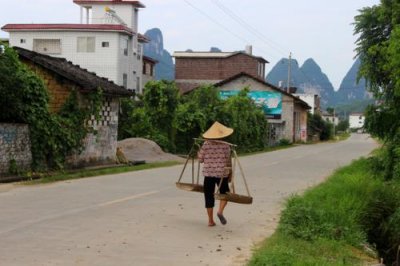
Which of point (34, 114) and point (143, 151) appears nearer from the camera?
point (34, 114)

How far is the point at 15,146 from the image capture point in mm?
19234

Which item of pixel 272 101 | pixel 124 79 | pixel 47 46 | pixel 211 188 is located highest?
pixel 47 46

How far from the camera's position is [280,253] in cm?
793

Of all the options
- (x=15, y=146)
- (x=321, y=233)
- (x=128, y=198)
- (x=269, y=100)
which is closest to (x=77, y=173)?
(x=15, y=146)

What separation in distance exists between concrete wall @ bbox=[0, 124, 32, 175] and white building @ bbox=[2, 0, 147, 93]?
119 feet

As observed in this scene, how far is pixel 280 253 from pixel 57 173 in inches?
561

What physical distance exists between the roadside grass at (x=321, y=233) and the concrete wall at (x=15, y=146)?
362 inches

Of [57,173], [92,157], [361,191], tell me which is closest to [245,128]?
[92,157]

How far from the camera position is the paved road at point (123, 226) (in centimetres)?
815

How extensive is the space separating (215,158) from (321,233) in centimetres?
215

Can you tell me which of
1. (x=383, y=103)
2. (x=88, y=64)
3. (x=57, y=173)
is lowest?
(x=57, y=173)

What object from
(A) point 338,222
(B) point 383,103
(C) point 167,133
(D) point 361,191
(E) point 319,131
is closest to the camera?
(A) point 338,222

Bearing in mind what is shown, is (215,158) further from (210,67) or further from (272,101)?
(210,67)

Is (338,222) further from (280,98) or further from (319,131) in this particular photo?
(319,131)
